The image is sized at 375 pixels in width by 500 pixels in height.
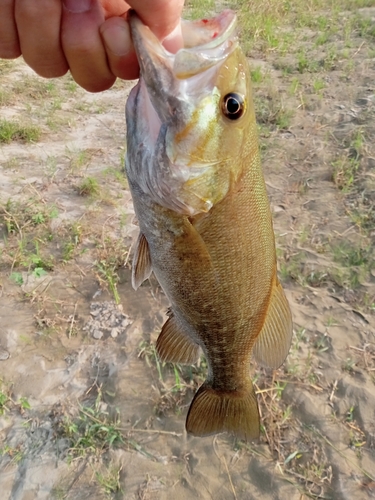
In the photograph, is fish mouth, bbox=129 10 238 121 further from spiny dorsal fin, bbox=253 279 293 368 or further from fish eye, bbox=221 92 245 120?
spiny dorsal fin, bbox=253 279 293 368

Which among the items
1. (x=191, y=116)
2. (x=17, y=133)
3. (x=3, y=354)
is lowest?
(x=3, y=354)

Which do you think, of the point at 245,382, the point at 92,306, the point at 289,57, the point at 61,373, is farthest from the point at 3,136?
the point at 289,57

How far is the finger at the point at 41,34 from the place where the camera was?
4.09ft

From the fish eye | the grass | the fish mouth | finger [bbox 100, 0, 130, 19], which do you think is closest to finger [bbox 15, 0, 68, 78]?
finger [bbox 100, 0, 130, 19]

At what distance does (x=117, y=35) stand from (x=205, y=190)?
492mm

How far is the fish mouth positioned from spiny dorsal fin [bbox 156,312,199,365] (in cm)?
77

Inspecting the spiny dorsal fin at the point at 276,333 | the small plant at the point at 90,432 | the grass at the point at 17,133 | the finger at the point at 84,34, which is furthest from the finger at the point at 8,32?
the grass at the point at 17,133

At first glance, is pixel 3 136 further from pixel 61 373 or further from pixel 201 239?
pixel 201 239

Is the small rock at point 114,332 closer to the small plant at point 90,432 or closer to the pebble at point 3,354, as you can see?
the small plant at point 90,432

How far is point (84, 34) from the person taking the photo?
4.21 feet

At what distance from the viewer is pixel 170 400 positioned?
2.51m

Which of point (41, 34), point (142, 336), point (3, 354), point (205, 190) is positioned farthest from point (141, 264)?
point (3, 354)

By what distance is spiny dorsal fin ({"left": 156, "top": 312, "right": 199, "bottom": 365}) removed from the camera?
5.30 ft

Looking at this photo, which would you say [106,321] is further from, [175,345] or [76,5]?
[76,5]
